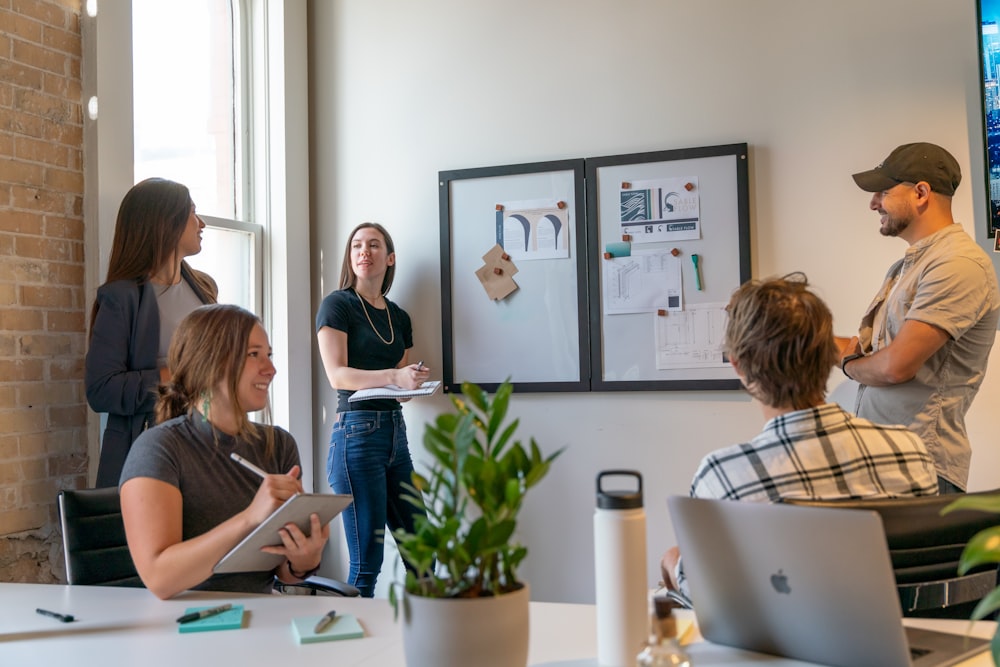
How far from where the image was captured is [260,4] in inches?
159

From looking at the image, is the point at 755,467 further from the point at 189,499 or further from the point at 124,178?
the point at 124,178

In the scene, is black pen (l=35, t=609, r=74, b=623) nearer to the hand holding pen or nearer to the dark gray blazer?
the hand holding pen

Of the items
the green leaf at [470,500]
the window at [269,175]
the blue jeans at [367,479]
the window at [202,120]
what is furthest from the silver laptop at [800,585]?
the window at [269,175]

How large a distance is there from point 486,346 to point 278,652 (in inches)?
99.1

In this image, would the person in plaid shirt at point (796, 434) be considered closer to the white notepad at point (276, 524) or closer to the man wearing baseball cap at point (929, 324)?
the white notepad at point (276, 524)

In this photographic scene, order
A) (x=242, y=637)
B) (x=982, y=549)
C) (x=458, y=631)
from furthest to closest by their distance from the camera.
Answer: (x=242, y=637)
(x=458, y=631)
(x=982, y=549)

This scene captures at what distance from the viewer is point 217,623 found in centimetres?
150

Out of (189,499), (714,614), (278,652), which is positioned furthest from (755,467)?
(189,499)

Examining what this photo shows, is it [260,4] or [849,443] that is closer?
[849,443]

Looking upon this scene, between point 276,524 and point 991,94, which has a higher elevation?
point 991,94

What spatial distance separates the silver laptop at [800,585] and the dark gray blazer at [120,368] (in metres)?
2.02

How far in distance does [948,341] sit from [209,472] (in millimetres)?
1927

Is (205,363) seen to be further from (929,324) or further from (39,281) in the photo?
(929,324)

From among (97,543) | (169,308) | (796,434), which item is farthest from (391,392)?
(796,434)
